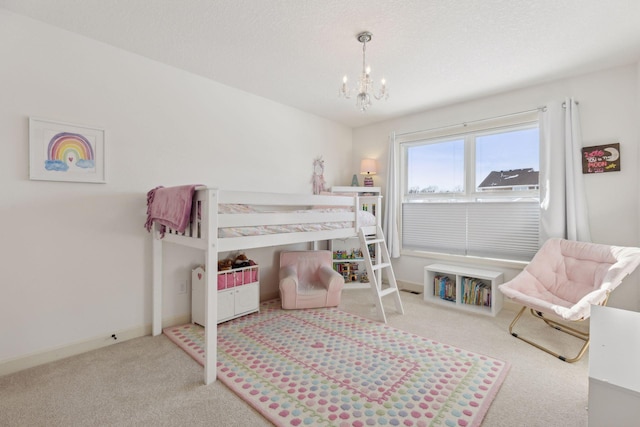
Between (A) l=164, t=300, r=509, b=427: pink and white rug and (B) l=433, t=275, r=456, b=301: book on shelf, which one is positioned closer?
(A) l=164, t=300, r=509, b=427: pink and white rug

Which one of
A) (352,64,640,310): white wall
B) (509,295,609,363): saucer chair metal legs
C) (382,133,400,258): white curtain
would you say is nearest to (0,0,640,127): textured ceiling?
(352,64,640,310): white wall

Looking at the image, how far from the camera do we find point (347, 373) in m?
2.08

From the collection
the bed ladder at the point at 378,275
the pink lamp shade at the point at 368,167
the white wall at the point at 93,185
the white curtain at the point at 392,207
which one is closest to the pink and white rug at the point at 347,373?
the bed ladder at the point at 378,275

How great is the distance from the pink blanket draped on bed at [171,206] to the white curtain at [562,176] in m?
3.39

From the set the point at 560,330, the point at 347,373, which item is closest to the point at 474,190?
the point at 560,330

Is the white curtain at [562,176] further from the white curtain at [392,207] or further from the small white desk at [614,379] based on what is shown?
the small white desk at [614,379]

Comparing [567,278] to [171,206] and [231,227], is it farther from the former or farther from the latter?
[171,206]

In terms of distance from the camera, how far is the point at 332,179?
4.65 m

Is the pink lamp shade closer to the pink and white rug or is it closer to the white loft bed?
the white loft bed

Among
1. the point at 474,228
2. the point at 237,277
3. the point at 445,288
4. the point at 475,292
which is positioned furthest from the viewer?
the point at 474,228

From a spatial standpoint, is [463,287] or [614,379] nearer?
[614,379]

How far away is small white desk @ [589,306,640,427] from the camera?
2.98ft

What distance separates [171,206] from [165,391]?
126 cm

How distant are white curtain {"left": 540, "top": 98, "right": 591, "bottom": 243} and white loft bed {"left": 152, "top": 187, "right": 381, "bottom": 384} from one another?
1.96 meters
